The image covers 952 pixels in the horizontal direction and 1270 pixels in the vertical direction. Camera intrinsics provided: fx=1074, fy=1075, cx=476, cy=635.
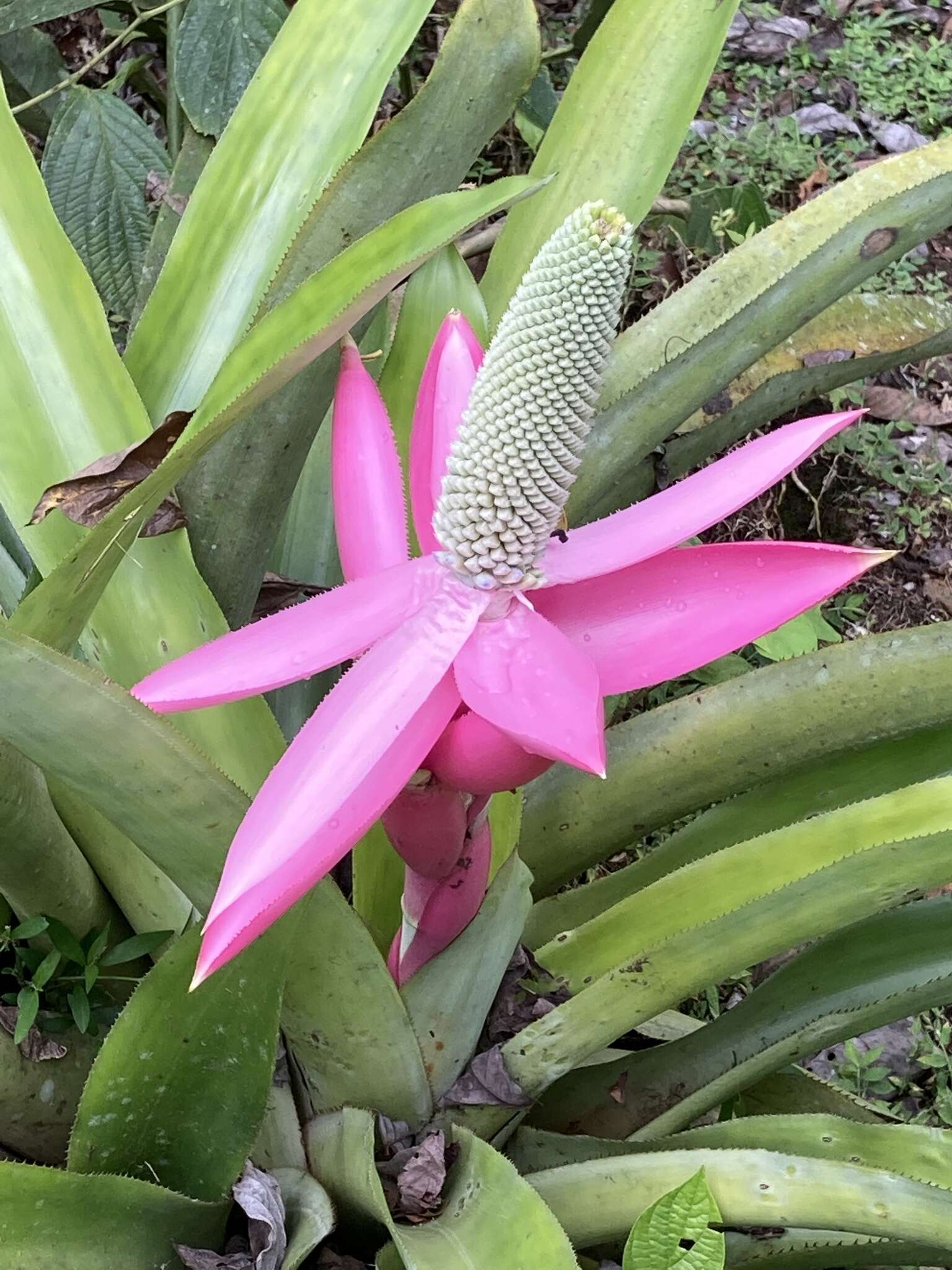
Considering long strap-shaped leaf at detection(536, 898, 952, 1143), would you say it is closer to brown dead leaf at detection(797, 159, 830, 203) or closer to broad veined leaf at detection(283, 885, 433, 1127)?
broad veined leaf at detection(283, 885, 433, 1127)

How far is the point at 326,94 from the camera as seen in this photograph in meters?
0.70

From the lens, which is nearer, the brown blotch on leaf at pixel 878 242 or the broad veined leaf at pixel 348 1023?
the broad veined leaf at pixel 348 1023

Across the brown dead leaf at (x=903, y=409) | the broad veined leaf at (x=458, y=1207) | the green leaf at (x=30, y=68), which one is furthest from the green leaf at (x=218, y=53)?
the brown dead leaf at (x=903, y=409)

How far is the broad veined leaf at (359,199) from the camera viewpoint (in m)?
0.66

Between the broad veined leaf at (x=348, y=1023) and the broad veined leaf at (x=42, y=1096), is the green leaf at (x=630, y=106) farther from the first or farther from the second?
the broad veined leaf at (x=42, y=1096)

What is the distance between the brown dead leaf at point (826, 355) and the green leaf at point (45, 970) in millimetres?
872

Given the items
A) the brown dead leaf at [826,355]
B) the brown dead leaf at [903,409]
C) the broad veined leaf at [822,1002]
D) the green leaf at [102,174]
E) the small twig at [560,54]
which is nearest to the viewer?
the broad veined leaf at [822,1002]

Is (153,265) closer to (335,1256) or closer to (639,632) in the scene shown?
(639,632)

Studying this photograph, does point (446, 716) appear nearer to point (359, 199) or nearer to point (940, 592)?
point (359, 199)

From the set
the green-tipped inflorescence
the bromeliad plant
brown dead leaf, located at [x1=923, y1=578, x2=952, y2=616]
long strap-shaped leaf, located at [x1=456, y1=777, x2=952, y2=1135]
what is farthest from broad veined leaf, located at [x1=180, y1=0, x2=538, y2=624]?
brown dead leaf, located at [x1=923, y1=578, x2=952, y2=616]

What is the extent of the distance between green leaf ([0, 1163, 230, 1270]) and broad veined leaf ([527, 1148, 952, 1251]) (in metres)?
0.24

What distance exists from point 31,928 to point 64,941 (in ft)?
0.09

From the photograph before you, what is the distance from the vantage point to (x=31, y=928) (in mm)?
628

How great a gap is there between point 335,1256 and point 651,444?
1.91 ft
